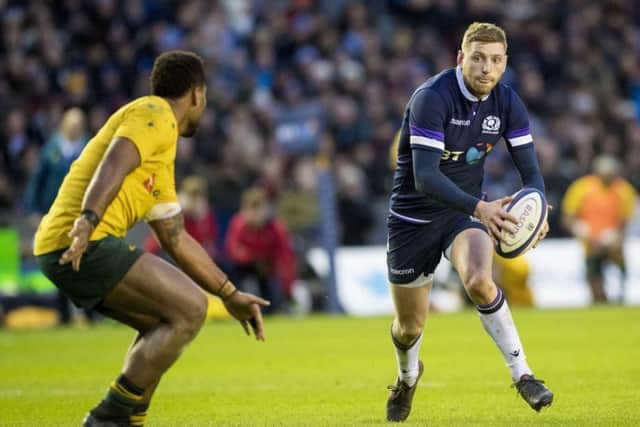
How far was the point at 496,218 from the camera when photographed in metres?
7.76

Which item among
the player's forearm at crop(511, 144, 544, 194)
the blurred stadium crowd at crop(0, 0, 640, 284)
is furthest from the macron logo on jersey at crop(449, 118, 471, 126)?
the blurred stadium crowd at crop(0, 0, 640, 284)

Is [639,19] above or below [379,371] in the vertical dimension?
below

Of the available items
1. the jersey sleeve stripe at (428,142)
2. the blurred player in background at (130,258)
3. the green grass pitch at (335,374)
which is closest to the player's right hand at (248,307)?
the blurred player in background at (130,258)

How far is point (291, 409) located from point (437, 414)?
1.04 meters

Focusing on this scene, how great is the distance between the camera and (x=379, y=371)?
12.0 m

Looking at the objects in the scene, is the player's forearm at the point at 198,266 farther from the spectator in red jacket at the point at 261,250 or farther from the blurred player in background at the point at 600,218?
the blurred player in background at the point at 600,218

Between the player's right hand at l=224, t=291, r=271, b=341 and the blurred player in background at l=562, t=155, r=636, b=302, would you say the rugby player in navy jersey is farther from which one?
the blurred player in background at l=562, t=155, r=636, b=302

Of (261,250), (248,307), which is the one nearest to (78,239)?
(248,307)

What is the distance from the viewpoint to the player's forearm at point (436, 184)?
7.91 metres

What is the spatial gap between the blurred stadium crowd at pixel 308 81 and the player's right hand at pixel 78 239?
13.4 m

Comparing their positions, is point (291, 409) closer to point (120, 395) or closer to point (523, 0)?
point (120, 395)

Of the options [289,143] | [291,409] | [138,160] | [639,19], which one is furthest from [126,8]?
[138,160]

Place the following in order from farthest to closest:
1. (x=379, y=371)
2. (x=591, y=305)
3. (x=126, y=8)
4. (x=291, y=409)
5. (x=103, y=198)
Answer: (x=126, y=8) < (x=591, y=305) < (x=379, y=371) < (x=291, y=409) < (x=103, y=198)

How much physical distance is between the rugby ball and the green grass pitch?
1043 mm
